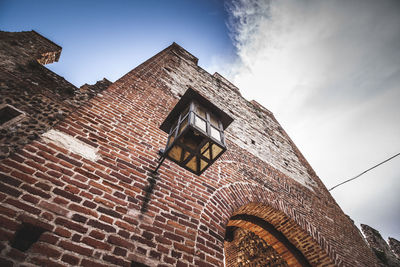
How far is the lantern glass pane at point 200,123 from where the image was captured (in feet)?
6.77

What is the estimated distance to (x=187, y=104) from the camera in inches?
97.7

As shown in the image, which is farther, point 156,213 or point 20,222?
point 156,213

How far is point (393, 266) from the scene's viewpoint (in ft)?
16.1

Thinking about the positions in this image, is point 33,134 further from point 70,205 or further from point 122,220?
point 122,220

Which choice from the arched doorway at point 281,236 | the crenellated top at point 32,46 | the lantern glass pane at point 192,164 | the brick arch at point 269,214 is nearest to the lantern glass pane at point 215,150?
the lantern glass pane at point 192,164

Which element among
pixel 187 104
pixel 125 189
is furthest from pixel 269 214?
pixel 125 189

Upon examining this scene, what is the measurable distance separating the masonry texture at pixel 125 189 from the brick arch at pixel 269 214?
0.02m

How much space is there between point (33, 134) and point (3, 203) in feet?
3.14

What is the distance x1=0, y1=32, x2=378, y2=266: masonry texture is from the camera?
5.10 ft

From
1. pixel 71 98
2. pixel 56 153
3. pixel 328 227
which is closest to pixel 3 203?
pixel 56 153

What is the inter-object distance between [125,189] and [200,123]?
1.13 metres

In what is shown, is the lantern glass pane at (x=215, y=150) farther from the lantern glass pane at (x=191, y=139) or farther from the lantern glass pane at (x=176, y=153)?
the lantern glass pane at (x=176, y=153)

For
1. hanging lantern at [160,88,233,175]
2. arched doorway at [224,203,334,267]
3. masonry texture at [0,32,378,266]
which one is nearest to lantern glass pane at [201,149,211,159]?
hanging lantern at [160,88,233,175]

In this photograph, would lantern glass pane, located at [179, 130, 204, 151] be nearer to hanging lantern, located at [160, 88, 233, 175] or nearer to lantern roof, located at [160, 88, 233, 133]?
hanging lantern, located at [160, 88, 233, 175]
